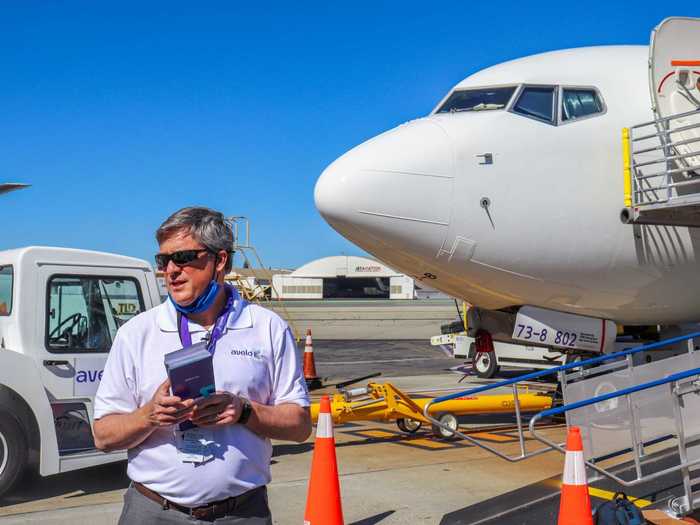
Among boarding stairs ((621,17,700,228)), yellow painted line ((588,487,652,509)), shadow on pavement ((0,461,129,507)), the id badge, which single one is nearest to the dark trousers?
the id badge

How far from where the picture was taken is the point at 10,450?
6.25 m

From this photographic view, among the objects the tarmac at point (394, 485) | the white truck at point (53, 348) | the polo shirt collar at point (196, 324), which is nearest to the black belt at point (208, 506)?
the polo shirt collar at point (196, 324)

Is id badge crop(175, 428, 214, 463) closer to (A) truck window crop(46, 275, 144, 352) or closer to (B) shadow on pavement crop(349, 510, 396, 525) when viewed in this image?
(B) shadow on pavement crop(349, 510, 396, 525)

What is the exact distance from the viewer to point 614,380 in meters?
6.60

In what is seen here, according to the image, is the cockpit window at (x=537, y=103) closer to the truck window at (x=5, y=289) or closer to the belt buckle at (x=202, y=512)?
the truck window at (x=5, y=289)

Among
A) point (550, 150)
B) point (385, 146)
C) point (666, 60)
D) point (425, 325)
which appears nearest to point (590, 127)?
point (550, 150)

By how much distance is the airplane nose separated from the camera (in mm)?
7484

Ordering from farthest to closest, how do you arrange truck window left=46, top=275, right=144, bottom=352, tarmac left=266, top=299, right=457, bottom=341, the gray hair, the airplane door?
tarmac left=266, top=299, right=457, bottom=341, the airplane door, truck window left=46, top=275, right=144, bottom=352, the gray hair

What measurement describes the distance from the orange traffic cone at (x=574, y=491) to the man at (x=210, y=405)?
6.10 ft

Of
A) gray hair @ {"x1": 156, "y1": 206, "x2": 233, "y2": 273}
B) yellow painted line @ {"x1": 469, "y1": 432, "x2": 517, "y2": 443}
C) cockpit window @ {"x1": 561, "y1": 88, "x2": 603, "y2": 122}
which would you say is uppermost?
cockpit window @ {"x1": 561, "y1": 88, "x2": 603, "y2": 122}

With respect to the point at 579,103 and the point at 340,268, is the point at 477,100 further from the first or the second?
the point at 340,268

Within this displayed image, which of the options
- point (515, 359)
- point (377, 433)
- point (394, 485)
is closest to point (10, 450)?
point (394, 485)

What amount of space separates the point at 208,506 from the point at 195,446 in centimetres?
22

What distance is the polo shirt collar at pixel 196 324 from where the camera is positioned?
9.11 feet
